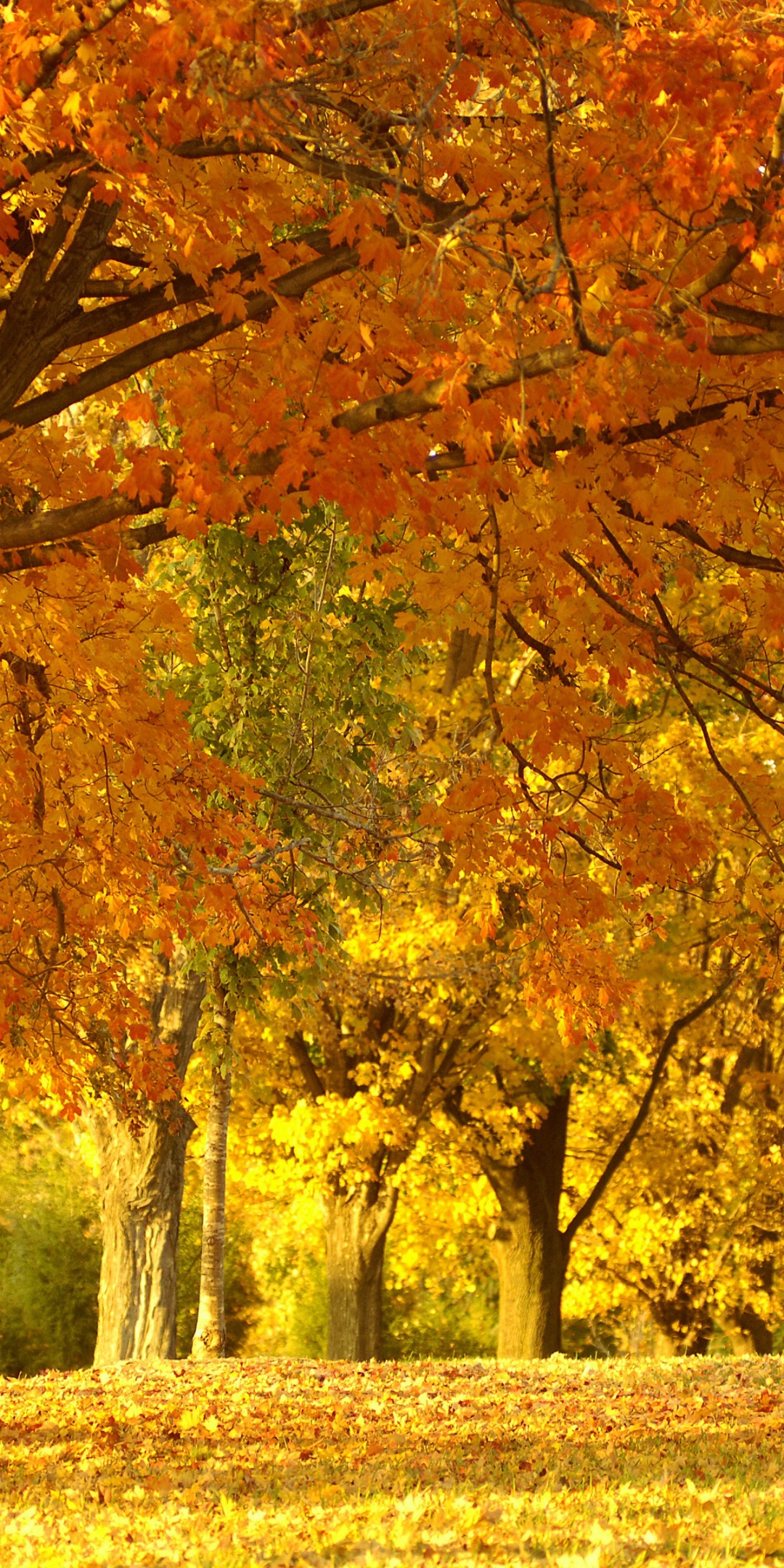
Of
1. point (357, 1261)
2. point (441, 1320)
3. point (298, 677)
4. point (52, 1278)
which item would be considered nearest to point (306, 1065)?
point (357, 1261)

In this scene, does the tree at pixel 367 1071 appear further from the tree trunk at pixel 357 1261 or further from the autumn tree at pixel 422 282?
the autumn tree at pixel 422 282

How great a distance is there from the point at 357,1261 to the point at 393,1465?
459 inches

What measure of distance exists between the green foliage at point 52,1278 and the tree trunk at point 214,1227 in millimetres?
10514

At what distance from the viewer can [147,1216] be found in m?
14.2

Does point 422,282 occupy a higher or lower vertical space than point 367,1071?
lower

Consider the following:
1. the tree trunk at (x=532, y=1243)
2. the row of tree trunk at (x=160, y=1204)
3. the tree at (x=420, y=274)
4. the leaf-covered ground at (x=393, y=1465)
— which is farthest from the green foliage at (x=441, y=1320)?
the tree at (x=420, y=274)

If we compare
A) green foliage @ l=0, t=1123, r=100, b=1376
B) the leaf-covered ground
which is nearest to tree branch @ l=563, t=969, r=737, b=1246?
the leaf-covered ground

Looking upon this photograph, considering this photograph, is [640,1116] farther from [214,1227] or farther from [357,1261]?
[214,1227]

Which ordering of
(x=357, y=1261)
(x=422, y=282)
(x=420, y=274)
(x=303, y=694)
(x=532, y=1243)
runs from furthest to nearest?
(x=357, y=1261) < (x=532, y=1243) < (x=303, y=694) < (x=420, y=274) < (x=422, y=282)

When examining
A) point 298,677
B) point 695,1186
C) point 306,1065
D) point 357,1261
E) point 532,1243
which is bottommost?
point 357,1261

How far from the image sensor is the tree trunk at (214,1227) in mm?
13742

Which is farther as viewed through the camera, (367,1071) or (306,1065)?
(306,1065)

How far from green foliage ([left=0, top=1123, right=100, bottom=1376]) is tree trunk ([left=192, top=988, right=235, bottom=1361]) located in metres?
10.5

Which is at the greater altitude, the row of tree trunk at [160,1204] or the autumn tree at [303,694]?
the autumn tree at [303,694]
